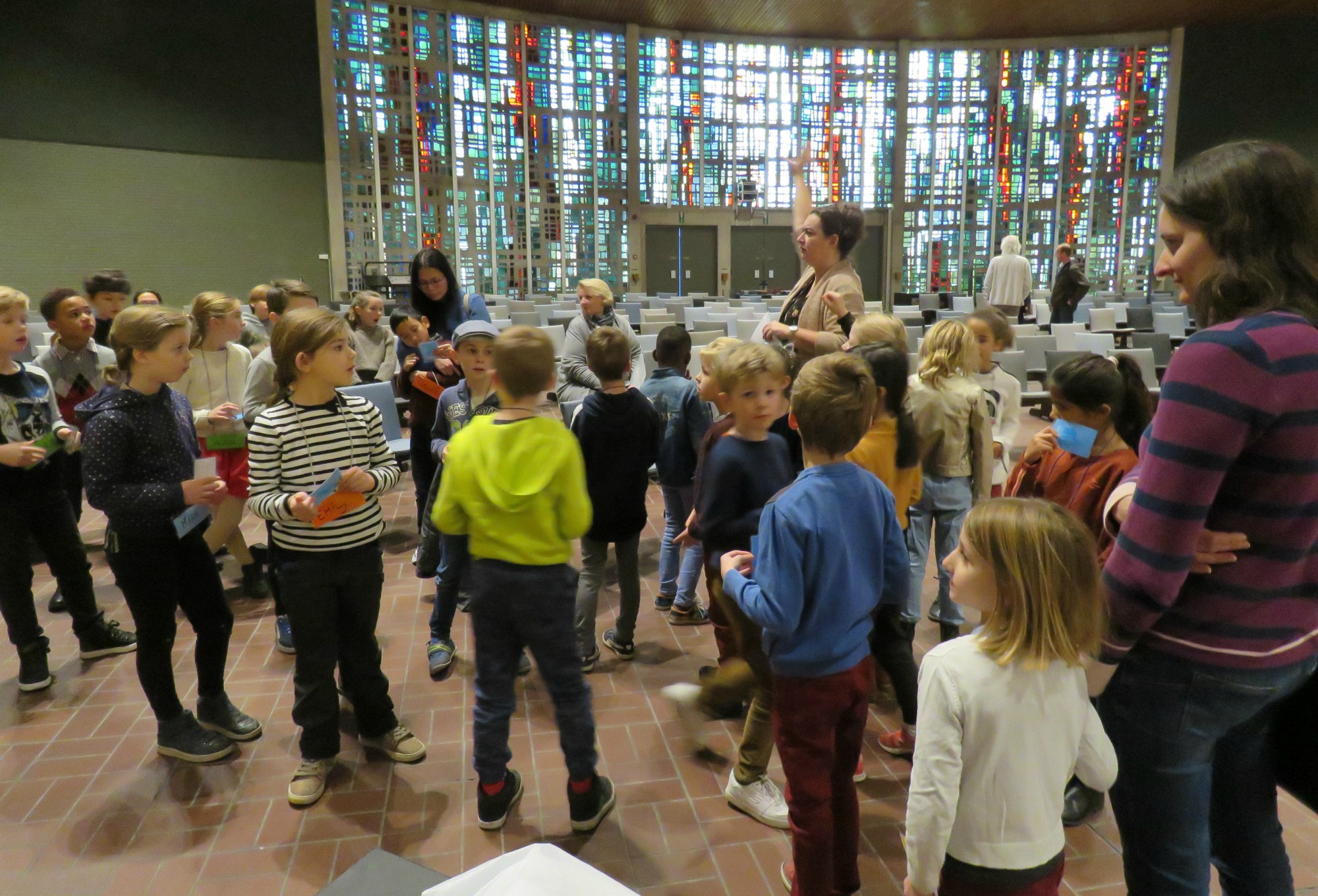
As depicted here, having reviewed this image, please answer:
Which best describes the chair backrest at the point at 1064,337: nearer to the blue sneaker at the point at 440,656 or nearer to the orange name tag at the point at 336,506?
the blue sneaker at the point at 440,656

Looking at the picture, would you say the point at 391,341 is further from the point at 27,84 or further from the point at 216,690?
the point at 27,84

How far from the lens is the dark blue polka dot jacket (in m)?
2.72

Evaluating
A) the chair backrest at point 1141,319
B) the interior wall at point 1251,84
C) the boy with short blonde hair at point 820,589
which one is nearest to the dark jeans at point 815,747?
the boy with short blonde hair at point 820,589

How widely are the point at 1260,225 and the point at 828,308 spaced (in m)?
2.13

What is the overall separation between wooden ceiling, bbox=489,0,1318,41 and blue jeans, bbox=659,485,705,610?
1535 centimetres

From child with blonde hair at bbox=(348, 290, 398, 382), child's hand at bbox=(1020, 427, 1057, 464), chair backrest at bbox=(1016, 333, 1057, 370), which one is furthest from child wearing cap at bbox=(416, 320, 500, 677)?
chair backrest at bbox=(1016, 333, 1057, 370)

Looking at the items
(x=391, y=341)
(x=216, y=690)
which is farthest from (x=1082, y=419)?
(x=391, y=341)

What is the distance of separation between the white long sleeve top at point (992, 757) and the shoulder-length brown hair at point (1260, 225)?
679mm

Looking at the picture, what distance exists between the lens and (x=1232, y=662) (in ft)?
4.46

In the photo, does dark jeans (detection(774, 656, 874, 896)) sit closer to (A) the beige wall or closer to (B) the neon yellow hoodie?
(B) the neon yellow hoodie

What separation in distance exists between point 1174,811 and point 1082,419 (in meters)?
1.41

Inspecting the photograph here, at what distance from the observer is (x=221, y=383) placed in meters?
4.21

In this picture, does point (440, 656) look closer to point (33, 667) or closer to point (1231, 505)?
point (33, 667)

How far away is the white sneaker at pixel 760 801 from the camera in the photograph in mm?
2629
